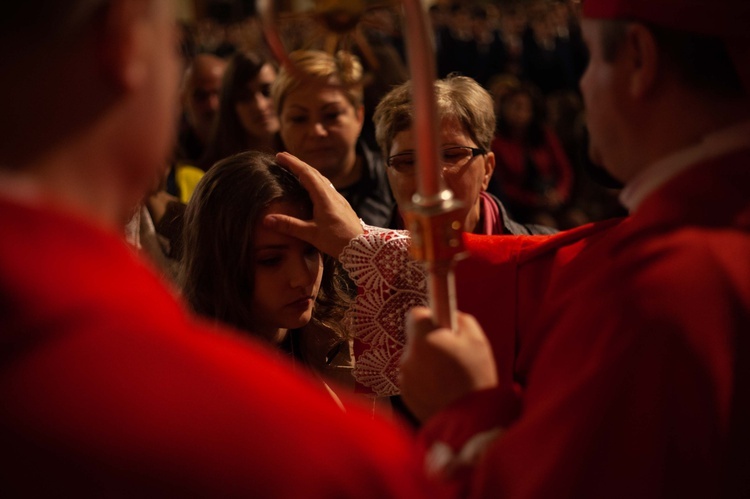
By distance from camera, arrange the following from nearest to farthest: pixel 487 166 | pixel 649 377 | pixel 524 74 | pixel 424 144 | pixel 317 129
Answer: pixel 649 377, pixel 424 144, pixel 487 166, pixel 317 129, pixel 524 74

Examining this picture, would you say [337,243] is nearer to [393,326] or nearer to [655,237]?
[393,326]

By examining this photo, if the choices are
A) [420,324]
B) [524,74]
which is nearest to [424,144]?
[420,324]

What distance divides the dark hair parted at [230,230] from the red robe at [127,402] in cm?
130

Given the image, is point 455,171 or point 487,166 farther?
point 487,166

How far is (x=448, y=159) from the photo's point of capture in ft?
9.11

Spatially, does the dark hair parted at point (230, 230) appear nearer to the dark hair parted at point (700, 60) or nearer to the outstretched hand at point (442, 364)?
the outstretched hand at point (442, 364)


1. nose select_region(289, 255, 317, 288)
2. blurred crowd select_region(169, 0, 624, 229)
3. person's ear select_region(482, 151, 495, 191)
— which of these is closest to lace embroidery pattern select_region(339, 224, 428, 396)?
nose select_region(289, 255, 317, 288)

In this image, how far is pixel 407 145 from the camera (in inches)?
110

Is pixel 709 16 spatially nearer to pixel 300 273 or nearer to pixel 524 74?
pixel 300 273

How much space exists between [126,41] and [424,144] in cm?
44

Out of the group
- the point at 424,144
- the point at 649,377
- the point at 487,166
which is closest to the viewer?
the point at 649,377

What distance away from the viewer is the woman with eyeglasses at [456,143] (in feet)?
9.11

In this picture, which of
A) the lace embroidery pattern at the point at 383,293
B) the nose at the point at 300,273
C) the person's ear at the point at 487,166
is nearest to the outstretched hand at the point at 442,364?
the lace embroidery pattern at the point at 383,293

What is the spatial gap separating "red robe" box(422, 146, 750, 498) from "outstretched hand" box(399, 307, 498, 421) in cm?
5
